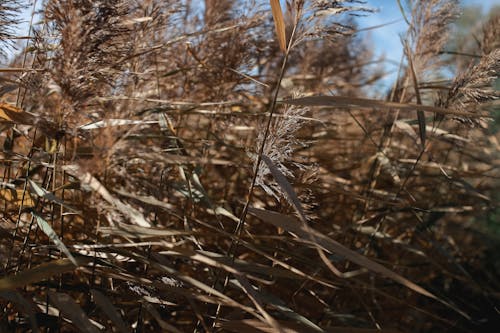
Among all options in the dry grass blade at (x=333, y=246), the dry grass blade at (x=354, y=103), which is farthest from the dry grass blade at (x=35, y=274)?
the dry grass blade at (x=354, y=103)

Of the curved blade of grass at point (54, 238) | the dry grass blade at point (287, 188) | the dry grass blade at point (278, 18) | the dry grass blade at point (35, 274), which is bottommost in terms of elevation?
the dry grass blade at point (35, 274)

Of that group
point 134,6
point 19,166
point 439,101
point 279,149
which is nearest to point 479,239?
point 439,101

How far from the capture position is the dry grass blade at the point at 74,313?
1.25 m

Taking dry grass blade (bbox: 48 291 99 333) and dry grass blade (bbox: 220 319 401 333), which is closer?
dry grass blade (bbox: 48 291 99 333)

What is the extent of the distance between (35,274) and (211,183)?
1.44 metres

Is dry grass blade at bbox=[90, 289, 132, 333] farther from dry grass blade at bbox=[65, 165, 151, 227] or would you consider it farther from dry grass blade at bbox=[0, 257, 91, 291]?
dry grass blade at bbox=[65, 165, 151, 227]

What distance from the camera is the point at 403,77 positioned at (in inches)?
105

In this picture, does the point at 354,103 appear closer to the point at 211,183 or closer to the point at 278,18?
the point at 278,18

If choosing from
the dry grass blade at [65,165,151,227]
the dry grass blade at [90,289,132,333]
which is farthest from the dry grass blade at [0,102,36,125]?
the dry grass blade at [90,289,132,333]

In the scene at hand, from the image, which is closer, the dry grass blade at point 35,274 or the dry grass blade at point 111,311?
the dry grass blade at point 35,274

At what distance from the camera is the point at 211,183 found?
267 centimetres

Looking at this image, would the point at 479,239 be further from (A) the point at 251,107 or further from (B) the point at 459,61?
(A) the point at 251,107

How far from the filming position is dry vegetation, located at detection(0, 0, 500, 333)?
4.33 ft

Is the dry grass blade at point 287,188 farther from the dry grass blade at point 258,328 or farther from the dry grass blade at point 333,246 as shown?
the dry grass blade at point 258,328
